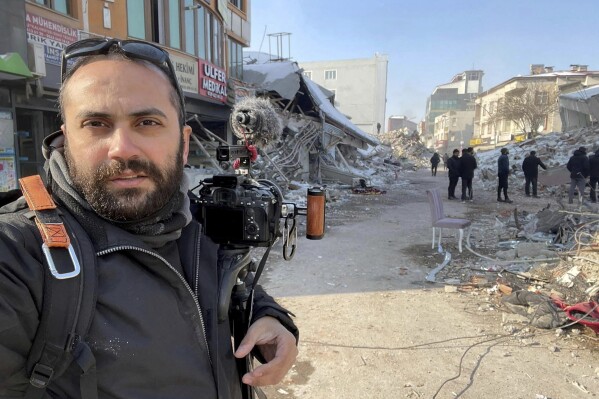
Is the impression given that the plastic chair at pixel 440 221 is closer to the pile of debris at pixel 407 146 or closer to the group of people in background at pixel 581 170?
the group of people in background at pixel 581 170

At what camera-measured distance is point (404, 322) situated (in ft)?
13.7

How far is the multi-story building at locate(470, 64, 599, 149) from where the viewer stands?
40250mm

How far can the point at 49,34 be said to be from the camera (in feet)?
23.9

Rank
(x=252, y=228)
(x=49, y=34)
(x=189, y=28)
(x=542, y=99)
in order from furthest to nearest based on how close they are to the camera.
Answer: (x=542, y=99), (x=189, y=28), (x=49, y=34), (x=252, y=228)

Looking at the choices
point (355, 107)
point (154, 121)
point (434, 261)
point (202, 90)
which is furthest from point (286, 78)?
point (355, 107)

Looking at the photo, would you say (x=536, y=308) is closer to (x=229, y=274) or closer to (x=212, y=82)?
(x=229, y=274)

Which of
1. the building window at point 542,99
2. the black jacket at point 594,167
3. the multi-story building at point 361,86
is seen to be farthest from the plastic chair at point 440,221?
the multi-story building at point 361,86

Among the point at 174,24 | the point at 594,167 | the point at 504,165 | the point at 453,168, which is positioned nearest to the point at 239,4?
the point at 174,24

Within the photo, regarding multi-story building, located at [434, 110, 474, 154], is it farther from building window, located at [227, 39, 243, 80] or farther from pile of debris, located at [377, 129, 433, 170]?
building window, located at [227, 39, 243, 80]

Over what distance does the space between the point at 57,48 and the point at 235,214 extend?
8.20 meters

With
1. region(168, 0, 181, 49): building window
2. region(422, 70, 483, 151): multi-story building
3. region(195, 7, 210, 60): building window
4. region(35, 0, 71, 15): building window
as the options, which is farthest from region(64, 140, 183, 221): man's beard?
region(422, 70, 483, 151): multi-story building

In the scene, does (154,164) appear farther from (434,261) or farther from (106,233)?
(434,261)

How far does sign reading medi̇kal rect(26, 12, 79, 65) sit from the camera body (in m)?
7.49

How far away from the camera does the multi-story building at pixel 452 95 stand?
9550cm
